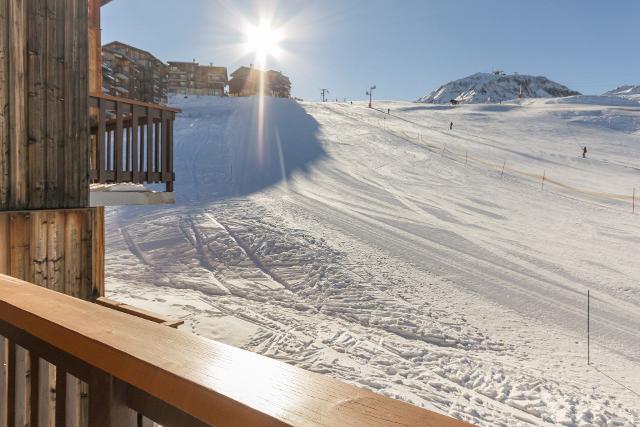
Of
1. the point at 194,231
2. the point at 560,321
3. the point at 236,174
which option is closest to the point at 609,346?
the point at 560,321

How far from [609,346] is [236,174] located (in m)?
15.2

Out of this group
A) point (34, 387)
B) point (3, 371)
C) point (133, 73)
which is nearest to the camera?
point (34, 387)

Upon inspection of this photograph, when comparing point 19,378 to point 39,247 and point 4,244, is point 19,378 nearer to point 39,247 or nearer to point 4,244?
point 4,244

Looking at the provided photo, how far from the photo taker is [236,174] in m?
19.0

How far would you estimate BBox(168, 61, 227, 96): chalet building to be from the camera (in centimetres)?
6956

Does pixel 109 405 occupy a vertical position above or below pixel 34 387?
above

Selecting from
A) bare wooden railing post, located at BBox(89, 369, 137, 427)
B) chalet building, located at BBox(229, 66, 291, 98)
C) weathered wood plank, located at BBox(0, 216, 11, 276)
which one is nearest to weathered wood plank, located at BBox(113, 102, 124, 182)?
weathered wood plank, located at BBox(0, 216, 11, 276)

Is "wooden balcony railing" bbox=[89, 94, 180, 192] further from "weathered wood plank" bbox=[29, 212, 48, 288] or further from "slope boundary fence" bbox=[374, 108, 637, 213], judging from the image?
"slope boundary fence" bbox=[374, 108, 637, 213]

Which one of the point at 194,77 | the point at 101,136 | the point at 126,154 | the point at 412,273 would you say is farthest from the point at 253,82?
the point at 101,136

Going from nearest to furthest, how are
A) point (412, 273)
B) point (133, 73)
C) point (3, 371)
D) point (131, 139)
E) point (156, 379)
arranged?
point (156, 379)
point (3, 371)
point (131, 139)
point (412, 273)
point (133, 73)

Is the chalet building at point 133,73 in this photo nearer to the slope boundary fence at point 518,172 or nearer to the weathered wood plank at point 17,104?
the slope boundary fence at point 518,172

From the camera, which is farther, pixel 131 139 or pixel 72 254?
pixel 131 139

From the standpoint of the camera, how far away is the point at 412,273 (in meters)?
9.72

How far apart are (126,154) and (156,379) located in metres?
6.31
